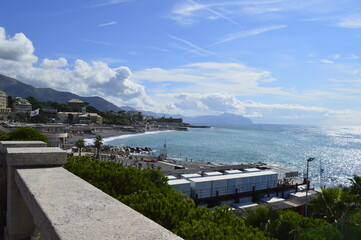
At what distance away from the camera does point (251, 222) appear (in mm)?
12445

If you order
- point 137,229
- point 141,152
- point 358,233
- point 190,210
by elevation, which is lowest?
point 141,152

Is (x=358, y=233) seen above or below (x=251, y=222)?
above

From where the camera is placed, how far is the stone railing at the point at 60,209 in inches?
83.7

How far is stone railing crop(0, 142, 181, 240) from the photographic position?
2.12 m

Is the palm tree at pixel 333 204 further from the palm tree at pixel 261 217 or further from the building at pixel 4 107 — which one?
the building at pixel 4 107

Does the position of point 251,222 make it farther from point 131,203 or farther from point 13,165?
point 13,165

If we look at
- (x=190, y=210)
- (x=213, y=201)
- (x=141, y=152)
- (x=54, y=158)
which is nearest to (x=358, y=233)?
(x=190, y=210)

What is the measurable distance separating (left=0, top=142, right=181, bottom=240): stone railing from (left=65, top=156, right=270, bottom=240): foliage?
312 cm

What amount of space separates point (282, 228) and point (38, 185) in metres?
10.1

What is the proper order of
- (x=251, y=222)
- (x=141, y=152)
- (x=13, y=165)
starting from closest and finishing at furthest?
(x=13, y=165) < (x=251, y=222) < (x=141, y=152)

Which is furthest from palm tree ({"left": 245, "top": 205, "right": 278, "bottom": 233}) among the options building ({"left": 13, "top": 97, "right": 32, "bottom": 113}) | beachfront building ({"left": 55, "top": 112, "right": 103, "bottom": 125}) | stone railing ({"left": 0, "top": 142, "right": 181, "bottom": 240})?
beachfront building ({"left": 55, "top": 112, "right": 103, "bottom": 125})

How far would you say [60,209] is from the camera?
246 centimetres

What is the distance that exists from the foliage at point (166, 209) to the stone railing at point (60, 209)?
3.12 metres

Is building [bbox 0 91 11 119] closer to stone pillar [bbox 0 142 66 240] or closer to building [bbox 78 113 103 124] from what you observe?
building [bbox 78 113 103 124]
